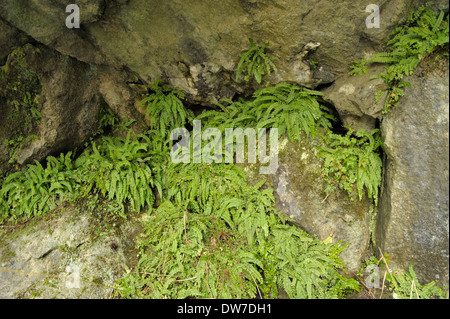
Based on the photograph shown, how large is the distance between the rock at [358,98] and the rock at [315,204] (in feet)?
2.65

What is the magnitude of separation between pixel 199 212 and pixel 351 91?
381cm

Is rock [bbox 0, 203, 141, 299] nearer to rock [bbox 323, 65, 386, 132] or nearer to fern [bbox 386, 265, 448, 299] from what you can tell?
fern [bbox 386, 265, 448, 299]

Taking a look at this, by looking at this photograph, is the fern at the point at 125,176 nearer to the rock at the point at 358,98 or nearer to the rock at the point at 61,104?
the rock at the point at 61,104

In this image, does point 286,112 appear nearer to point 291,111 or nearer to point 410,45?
point 291,111

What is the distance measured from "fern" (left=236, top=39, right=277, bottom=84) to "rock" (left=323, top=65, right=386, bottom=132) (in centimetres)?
130

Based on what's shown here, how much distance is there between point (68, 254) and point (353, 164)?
18.2 ft

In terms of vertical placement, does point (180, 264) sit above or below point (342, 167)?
below

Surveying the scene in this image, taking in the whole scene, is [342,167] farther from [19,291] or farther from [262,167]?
[19,291]

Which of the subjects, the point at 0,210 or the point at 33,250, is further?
the point at 0,210

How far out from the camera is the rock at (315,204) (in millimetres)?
5766

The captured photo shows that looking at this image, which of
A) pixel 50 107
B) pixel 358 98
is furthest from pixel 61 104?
pixel 358 98

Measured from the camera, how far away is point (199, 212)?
245 inches

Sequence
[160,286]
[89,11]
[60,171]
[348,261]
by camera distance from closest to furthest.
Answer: [160,286] < [348,261] < [89,11] < [60,171]

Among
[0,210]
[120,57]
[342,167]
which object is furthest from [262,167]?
[0,210]
